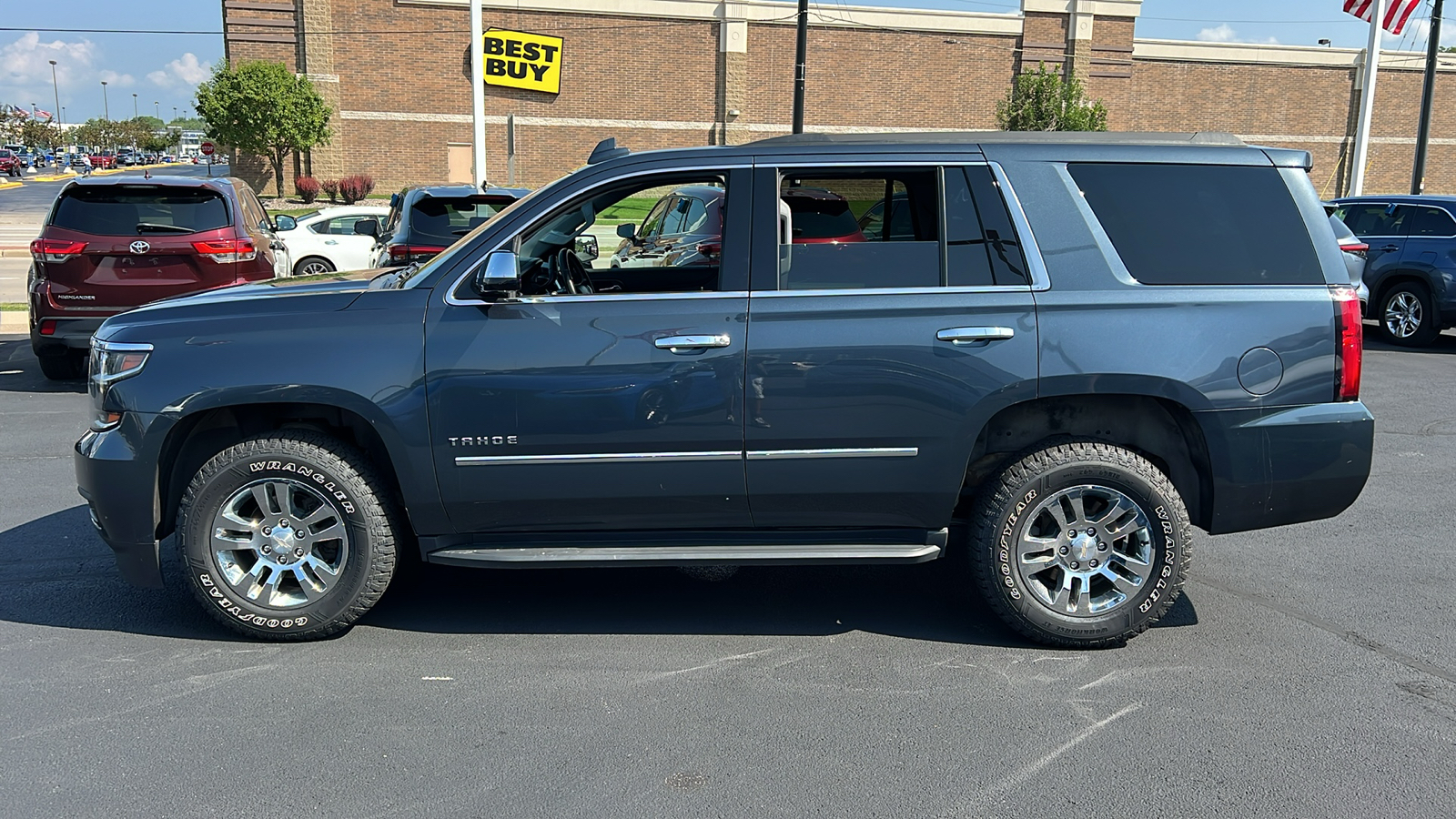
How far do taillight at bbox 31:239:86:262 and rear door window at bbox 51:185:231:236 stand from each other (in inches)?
6.5

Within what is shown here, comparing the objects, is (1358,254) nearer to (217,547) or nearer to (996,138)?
(996,138)

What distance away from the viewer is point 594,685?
407 cm

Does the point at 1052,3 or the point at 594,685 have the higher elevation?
the point at 1052,3

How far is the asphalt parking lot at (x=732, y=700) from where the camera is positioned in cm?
332

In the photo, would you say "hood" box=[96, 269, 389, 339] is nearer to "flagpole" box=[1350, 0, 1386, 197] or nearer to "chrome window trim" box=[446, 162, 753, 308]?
"chrome window trim" box=[446, 162, 753, 308]

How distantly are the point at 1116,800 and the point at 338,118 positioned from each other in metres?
42.9

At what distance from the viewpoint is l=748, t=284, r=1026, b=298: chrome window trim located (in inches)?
167

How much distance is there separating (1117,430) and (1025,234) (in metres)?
0.89

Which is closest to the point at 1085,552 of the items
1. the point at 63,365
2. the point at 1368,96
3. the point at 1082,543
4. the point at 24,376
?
the point at 1082,543

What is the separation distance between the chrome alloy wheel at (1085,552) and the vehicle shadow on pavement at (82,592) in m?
3.25

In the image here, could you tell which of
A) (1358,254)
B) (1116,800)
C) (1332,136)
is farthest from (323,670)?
(1332,136)

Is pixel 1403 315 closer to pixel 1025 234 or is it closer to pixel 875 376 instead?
pixel 1025 234

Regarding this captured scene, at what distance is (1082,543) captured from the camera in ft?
14.5

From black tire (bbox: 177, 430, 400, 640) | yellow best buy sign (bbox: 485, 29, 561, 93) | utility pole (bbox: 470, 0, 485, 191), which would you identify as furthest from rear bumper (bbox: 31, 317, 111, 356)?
yellow best buy sign (bbox: 485, 29, 561, 93)
